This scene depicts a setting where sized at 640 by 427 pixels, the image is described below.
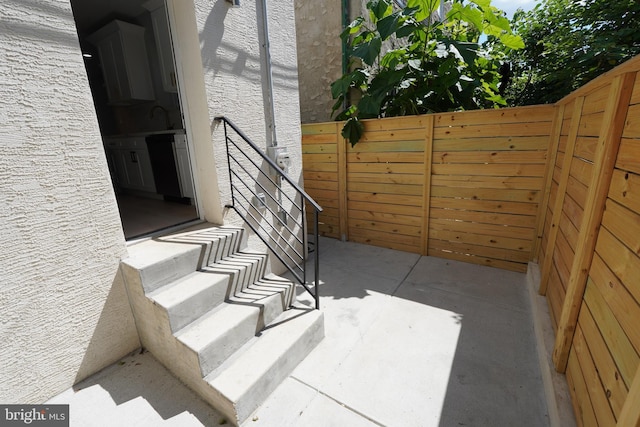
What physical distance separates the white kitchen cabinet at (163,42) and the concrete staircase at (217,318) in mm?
2319

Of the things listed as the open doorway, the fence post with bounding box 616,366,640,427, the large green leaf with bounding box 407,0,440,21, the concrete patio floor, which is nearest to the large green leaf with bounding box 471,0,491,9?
the large green leaf with bounding box 407,0,440,21

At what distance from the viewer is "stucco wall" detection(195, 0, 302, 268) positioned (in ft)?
7.24

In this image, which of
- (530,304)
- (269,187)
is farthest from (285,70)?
(530,304)

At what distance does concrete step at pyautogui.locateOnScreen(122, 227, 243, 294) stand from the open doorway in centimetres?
64

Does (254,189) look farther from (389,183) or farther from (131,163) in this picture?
(131,163)

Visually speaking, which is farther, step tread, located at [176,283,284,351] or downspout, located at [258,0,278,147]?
downspout, located at [258,0,278,147]

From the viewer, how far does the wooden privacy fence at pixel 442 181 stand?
2.80 meters

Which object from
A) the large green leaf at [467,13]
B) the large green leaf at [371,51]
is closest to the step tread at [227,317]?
the large green leaf at [371,51]

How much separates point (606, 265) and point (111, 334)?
2.83 m

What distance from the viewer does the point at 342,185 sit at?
3924 mm

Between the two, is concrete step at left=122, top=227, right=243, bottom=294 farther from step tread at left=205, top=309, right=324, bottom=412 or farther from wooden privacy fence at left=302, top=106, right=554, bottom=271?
wooden privacy fence at left=302, top=106, right=554, bottom=271

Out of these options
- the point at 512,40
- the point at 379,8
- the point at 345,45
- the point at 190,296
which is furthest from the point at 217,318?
the point at 345,45

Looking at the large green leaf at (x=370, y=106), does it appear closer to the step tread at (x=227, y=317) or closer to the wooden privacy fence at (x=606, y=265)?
the wooden privacy fence at (x=606, y=265)

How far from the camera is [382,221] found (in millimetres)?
3762
